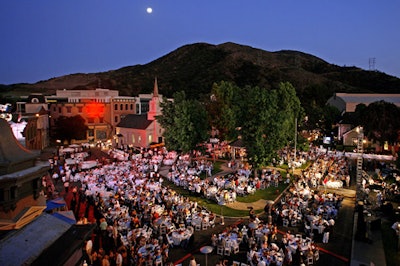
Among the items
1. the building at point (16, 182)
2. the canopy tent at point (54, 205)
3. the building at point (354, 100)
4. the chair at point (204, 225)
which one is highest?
the building at point (354, 100)

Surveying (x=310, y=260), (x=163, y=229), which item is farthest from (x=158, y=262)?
(x=310, y=260)

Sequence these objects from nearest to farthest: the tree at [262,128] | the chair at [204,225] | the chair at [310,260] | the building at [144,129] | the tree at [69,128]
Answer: the chair at [310,260] → the chair at [204,225] → the tree at [262,128] → the building at [144,129] → the tree at [69,128]

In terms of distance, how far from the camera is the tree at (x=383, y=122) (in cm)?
3994

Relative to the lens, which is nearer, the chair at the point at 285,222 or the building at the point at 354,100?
the chair at the point at 285,222

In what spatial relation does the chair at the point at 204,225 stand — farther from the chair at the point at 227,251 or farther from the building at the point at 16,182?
the building at the point at 16,182

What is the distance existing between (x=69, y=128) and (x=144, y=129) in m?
16.4

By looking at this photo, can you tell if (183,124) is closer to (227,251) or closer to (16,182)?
(227,251)

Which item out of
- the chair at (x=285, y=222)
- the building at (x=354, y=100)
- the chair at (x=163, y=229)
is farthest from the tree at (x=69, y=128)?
the building at (x=354, y=100)

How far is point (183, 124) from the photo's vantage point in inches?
1415

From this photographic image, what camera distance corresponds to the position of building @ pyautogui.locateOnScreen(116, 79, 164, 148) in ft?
182

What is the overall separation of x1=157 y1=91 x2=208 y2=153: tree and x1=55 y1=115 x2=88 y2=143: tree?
28529 mm

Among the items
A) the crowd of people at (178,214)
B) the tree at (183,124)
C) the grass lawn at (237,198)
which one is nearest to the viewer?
the crowd of people at (178,214)

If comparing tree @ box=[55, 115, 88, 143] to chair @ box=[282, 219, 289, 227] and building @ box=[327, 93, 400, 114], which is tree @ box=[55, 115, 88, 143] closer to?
chair @ box=[282, 219, 289, 227]

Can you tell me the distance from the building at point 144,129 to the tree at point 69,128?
8130 mm
